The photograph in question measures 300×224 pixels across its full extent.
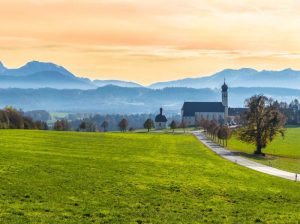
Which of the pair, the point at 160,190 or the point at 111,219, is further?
the point at 160,190

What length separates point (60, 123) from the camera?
532ft

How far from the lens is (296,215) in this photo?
91.4 ft

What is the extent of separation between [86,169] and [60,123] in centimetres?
12813

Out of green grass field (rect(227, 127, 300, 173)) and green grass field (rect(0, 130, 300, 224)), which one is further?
green grass field (rect(227, 127, 300, 173))

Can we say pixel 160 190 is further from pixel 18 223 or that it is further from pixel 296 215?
pixel 18 223

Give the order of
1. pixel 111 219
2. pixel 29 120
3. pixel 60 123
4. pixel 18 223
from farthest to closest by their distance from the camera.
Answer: pixel 60 123, pixel 29 120, pixel 111 219, pixel 18 223

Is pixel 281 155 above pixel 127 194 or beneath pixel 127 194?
beneath

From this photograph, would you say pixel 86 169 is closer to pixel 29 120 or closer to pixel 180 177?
pixel 180 177

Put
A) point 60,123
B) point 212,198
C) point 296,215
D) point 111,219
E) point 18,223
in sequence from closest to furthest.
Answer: point 18,223 < point 111,219 < point 296,215 < point 212,198 < point 60,123

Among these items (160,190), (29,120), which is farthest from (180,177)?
(29,120)

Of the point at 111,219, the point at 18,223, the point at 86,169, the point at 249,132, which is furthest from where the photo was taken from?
the point at 249,132

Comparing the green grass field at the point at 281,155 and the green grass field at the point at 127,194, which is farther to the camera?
the green grass field at the point at 281,155

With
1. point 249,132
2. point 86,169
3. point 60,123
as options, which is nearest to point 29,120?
point 60,123

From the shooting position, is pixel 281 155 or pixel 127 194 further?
pixel 281 155
